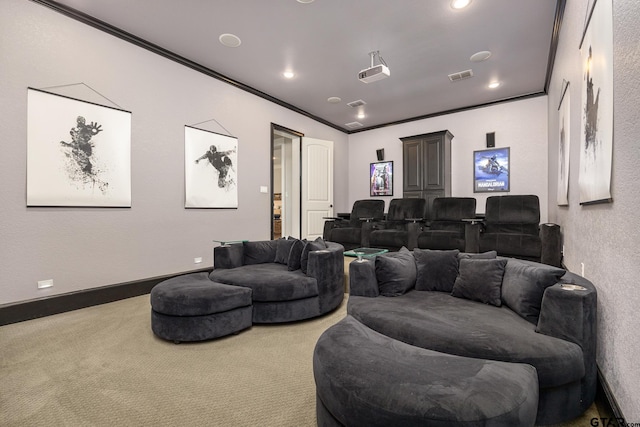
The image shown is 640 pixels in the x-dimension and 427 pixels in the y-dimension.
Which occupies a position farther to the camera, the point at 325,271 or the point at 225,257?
the point at 225,257

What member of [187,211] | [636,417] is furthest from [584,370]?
[187,211]

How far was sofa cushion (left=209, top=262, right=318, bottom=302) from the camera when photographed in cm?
253

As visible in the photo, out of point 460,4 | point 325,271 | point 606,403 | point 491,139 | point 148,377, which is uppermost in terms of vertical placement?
point 460,4

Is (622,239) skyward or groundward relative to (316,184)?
groundward

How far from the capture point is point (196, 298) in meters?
2.21

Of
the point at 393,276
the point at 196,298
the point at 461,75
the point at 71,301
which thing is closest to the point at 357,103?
the point at 461,75

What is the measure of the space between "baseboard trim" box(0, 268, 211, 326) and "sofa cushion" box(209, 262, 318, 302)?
125 cm

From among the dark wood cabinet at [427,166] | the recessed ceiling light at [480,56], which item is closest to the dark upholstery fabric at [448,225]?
the dark wood cabinet at [427,166]

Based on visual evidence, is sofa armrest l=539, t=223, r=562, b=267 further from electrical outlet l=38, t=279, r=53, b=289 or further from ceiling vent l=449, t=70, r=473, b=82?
electrical outlet l=38, t=279, r=53, b=289

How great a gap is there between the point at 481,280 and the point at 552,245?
6.82 ft

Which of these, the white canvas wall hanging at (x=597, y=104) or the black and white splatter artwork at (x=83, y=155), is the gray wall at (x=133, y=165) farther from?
the white canvas wall hanging at (x=597, y=104)

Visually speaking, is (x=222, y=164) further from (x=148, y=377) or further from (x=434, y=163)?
(x=434, y=163)

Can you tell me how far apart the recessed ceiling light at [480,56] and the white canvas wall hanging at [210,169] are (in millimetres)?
3514

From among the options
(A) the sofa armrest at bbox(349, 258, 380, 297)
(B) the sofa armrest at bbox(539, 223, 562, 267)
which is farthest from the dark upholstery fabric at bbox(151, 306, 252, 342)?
(B) the sofa armrest at bbox(539, 223, 562, 267)
